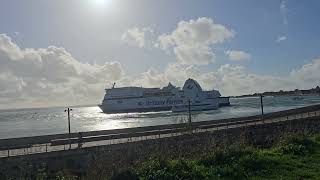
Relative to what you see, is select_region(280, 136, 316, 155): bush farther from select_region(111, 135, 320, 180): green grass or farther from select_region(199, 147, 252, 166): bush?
select_region(199, 147, 252, 166): bush

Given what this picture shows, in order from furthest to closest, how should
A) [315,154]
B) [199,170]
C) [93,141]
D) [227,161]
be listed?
[93,141] < [315,154] < [227,161] < [199,170]

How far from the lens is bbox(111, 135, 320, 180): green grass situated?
8617 mm

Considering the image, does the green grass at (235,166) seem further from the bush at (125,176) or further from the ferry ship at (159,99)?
the ferry ship at (159,99)

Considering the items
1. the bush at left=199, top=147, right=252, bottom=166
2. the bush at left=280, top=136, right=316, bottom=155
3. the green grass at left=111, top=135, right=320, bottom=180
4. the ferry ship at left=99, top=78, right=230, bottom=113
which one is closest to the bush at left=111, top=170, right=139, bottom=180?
the green grass at left=111, top=135, right=320, bottom=180

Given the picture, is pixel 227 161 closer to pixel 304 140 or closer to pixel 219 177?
pixel 219 177

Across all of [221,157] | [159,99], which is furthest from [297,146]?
[159,99]

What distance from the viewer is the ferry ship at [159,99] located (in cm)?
11269

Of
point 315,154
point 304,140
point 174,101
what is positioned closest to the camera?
point 315,154

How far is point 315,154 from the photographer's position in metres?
11.1

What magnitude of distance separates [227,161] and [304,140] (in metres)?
3.65

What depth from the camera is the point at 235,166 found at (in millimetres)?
9234

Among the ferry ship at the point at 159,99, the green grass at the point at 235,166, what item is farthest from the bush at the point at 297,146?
the ferry ship at the point at 159,99

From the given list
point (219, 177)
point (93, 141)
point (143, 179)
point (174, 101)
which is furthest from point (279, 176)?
point (174, 101)

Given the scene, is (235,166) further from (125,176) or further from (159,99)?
(159,99)
